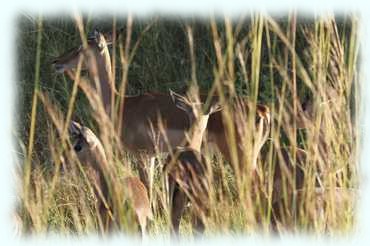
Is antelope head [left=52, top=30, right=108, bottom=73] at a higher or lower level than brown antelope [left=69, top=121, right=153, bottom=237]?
higher

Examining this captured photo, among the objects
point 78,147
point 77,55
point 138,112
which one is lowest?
point 138,112

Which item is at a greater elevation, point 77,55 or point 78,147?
point 77,55

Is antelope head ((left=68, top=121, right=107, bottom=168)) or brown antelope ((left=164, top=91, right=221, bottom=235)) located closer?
brown antelope ((left=164, top=91, right=221, bottom=235))

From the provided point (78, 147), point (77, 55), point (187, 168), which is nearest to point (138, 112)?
point (77, 55)

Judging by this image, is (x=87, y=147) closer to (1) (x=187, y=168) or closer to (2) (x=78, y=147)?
(2) (x=78, y=147)

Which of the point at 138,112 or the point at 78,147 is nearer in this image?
the point at 78,147

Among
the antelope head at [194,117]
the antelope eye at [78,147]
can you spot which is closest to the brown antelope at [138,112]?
the antelope head at [194,117]

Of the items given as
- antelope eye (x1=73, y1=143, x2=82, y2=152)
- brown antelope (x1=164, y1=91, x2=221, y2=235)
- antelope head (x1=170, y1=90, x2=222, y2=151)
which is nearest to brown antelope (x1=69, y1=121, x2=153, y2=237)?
antelope eye (x1=73, y1=143, x2=82, y2=152)

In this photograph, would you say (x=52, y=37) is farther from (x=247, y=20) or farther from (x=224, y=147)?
(x=224, y=147)

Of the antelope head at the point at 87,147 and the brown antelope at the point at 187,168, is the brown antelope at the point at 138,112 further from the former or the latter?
the antelope head at the point at 87,147

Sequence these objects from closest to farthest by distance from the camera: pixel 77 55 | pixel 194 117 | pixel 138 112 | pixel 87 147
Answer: pixel 87 147
pixel 194 117
pixel 77 55
pixel 138 112

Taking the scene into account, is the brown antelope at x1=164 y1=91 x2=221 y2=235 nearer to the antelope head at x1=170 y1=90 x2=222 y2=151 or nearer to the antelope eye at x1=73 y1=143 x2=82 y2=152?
the antelope head at x1=170 y1=90 x2=222 y2=151

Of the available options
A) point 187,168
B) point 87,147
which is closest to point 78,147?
point 87,147

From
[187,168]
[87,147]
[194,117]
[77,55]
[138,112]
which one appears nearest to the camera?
[187,168]
